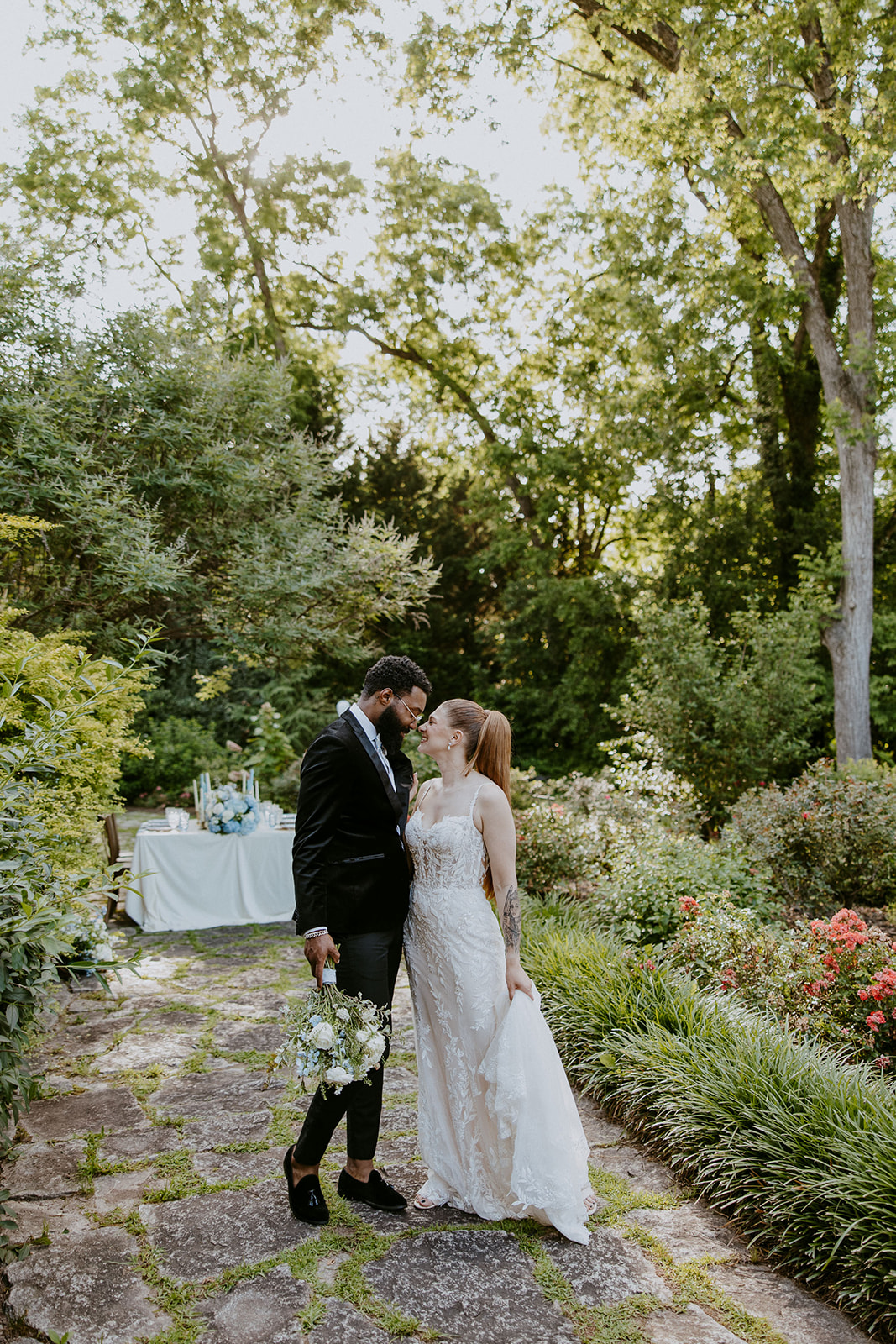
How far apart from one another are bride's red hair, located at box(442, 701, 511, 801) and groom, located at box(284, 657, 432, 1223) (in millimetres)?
158

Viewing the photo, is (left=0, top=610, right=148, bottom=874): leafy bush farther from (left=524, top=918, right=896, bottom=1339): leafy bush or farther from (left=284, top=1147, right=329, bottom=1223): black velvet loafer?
(left=524, top=918, right=896, bottom=1339): leafy bush

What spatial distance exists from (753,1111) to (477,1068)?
1.11 meters

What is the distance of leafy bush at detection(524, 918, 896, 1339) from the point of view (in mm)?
2811

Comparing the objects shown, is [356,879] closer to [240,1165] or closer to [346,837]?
[346,837]

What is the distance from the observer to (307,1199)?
3.20 m

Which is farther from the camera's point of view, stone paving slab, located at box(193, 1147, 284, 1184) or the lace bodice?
stone paving slab, located at box(193, 1147, 284, 1184)

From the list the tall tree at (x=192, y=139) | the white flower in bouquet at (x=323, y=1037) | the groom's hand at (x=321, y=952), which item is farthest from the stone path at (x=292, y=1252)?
the tall tree at (x=192, y=139)

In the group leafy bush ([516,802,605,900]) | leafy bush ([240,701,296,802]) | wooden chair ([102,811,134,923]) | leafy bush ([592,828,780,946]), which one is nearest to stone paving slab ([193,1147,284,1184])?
leafy bush ([592,828,780,946])

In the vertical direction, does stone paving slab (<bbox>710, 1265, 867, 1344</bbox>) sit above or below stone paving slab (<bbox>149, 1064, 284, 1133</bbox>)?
above

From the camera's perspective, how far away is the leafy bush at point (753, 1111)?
9.22 feet

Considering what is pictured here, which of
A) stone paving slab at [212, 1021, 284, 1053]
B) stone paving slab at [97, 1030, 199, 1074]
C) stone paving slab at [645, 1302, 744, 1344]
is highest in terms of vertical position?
stone paving slab at [645, 1302, 744, 1344]

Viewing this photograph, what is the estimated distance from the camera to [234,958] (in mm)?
6844

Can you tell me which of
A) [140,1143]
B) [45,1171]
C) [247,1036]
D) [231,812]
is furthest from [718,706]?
[45,1171]

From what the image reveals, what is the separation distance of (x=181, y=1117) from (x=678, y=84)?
490 inches
